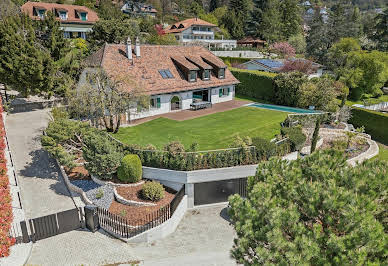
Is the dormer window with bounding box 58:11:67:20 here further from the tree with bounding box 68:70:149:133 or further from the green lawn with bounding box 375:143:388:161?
the green lawn with bounding box 375:143:388:161

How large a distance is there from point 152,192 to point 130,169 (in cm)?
219

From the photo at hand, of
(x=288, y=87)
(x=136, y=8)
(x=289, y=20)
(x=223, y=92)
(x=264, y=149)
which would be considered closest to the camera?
(x=264, y=149)

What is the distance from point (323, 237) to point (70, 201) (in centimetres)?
1549

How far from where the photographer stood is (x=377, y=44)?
64.6m

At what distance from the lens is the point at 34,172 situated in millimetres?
21344

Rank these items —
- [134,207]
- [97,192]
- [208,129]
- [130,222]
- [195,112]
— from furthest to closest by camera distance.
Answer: [195,112] → [208,129] → [97,192] → [134,207] → [130,222]

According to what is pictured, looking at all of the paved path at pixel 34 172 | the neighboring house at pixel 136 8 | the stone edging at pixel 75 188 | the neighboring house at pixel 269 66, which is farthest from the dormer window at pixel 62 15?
the stone edging at pixel 75 188

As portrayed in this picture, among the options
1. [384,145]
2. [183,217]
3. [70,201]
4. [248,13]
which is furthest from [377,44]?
[70,201]

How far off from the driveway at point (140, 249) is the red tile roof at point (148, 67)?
15.2 meters

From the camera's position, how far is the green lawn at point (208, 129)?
2389 centimetres

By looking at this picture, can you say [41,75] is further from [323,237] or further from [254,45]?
[254,45]

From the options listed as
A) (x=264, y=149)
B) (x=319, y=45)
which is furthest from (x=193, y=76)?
(x=319, y=45)

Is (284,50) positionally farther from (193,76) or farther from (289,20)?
(193,76)

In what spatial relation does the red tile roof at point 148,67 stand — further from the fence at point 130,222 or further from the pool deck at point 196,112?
the fence at point 130,222
